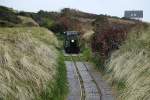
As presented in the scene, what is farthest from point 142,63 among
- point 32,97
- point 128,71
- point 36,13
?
point 36,13

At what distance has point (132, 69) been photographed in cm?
1143

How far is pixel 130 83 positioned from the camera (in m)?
10.3

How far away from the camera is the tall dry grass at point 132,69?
30.0ft

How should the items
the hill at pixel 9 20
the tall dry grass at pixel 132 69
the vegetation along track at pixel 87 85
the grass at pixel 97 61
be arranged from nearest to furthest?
the tall dry grass at pixel 132 69 → the vegetation along track at pixel 87 85 → the grass at pixel 97 61 → the hill at pixel 9 20

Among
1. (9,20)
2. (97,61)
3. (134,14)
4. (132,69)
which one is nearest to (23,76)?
(132,69)

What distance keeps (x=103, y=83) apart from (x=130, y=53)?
1.17 meters

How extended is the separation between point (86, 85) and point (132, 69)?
2019mm

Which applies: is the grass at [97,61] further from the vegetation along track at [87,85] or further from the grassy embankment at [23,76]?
the grassy embankment at [23,76]

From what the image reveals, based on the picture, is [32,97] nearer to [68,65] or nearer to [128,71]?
[128,71]

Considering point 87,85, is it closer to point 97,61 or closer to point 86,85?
point 86,85

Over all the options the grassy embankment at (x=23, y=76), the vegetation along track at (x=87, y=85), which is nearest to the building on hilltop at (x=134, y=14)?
the vegetation along track at (x=87, y=85)

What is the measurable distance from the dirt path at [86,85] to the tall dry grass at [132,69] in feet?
1.13

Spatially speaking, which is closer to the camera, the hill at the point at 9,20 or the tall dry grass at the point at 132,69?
the tall dry grass at the point at 132,69

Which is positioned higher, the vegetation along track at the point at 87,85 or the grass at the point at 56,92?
the grass at the point at 56,92
